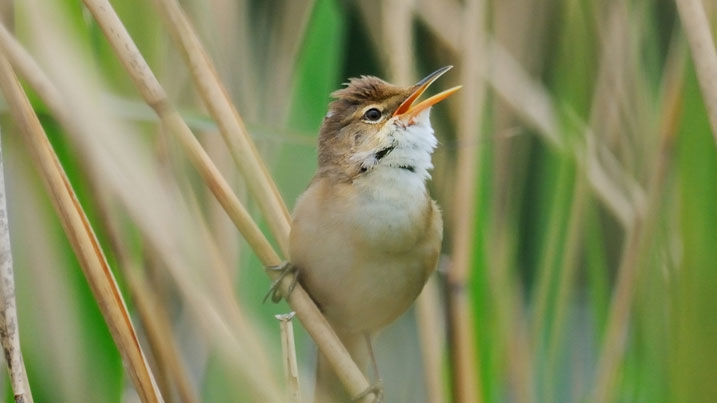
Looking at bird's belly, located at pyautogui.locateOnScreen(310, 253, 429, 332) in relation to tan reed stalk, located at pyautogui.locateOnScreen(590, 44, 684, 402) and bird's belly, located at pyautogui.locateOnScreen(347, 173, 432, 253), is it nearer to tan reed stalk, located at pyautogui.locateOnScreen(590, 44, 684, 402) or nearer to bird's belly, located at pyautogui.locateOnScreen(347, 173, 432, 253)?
bird's belly, located at pyautogui.locateOnScreen(347, 173, 432, 253)

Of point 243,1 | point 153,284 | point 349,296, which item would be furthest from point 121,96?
point 349,296

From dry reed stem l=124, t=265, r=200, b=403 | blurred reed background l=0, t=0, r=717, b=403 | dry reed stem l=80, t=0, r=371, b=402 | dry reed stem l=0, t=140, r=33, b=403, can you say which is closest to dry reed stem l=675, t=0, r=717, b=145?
blurred reed background l=0, t=0, r=717, b=403

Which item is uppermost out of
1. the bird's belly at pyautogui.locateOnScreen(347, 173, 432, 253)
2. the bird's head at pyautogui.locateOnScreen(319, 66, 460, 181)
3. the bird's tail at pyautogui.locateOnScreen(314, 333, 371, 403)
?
the bird's head at pyautogui.locateOnScreen(319, 66, 460, 181)

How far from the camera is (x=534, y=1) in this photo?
6.91 feet

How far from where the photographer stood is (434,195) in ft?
6.97

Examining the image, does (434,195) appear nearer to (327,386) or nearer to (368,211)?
(368,211)

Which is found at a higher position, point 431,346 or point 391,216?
point 391,216

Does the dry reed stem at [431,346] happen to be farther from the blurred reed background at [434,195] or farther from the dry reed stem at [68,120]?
the dry reed stem at [68,120]

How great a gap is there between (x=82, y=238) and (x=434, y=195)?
3.42 feet

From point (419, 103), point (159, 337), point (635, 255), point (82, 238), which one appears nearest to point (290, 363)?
point (159, 337)

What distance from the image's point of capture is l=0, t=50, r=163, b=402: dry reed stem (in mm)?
1222

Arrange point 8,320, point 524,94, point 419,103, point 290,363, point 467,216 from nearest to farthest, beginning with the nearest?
point 8,320 → point 290,363 → point 467,216 → point 419,103 → point 524,94

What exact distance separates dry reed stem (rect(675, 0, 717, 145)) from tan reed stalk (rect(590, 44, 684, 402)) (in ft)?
0.43

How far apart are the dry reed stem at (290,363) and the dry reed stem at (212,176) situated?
0.08m
